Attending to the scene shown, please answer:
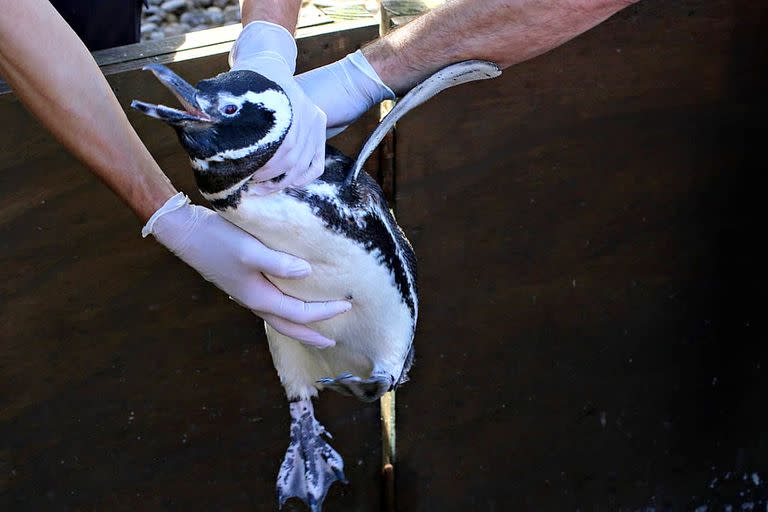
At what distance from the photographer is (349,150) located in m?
1.44

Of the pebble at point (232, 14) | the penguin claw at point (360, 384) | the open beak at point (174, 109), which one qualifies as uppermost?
the open beak at point (174, 109)

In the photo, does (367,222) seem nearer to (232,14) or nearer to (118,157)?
(118,157)

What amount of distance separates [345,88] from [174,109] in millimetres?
342

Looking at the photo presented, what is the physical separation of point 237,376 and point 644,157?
0.74m

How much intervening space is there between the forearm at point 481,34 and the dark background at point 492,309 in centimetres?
17

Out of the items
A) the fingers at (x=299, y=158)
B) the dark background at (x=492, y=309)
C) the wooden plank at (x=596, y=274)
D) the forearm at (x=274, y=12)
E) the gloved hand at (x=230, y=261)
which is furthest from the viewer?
the wooden plank at (x=596, y=274)

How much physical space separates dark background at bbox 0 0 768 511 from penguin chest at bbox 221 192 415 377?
305mm

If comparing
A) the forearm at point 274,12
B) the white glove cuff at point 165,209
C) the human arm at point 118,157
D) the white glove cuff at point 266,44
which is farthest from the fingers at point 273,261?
the forearm at point 274,12

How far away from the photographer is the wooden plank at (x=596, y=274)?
1.49 meters

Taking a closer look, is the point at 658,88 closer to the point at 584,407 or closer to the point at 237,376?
A: the point at 584,407

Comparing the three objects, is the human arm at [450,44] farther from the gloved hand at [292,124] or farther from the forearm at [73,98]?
the forearm at [73,98]

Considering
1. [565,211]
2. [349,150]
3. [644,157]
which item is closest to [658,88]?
[644,157]

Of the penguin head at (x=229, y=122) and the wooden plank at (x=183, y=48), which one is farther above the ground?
the penguin head at (x=229, y=122)

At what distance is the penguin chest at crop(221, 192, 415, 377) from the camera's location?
3.49ft
